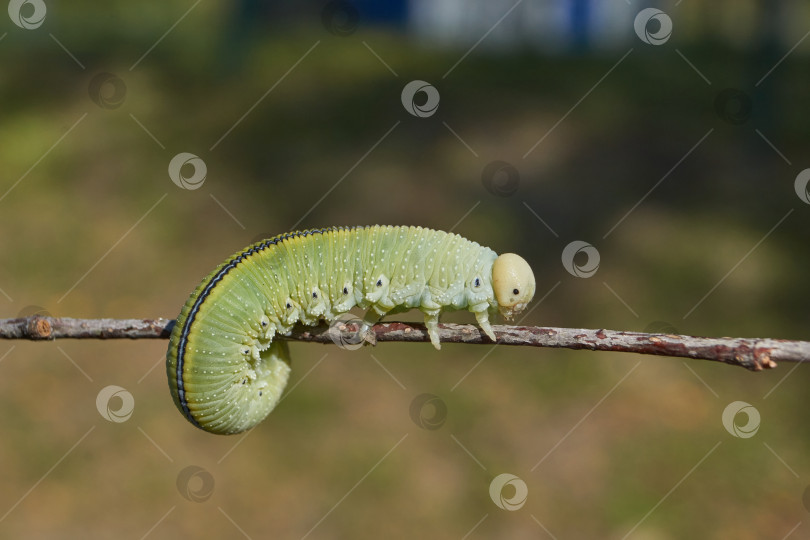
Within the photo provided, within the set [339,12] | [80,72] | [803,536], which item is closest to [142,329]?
[803,536]

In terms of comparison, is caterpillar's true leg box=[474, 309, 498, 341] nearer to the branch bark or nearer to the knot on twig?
the branch bark

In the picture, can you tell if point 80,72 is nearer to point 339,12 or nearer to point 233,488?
point 339,12

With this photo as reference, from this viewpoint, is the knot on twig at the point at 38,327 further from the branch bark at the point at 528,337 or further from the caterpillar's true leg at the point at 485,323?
the caterpillar's true leg at the point at 485,323

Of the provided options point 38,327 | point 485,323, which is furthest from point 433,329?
point 38,327

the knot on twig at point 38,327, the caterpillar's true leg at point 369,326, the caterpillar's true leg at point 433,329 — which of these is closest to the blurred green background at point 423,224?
the caterpillar's true leg at point 369,326

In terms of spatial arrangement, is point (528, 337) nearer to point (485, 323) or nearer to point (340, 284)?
point (485, 323)

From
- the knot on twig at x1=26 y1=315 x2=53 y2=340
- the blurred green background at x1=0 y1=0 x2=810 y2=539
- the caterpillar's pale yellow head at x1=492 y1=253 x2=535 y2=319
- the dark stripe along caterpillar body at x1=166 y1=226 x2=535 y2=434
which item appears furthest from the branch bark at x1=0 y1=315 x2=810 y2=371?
the blurred green background at x1=0 y1=0 x2=810 y2=539
